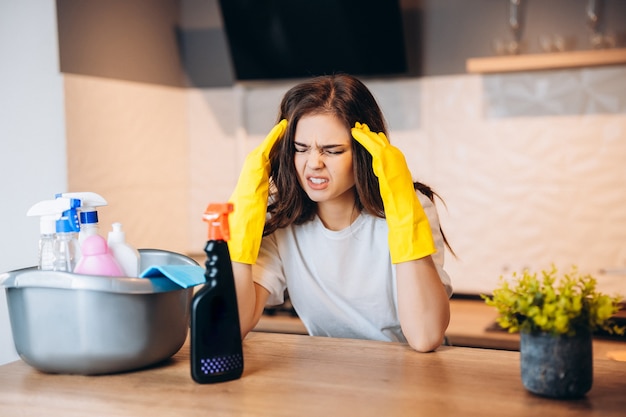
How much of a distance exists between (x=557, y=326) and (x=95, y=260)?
2.49ft

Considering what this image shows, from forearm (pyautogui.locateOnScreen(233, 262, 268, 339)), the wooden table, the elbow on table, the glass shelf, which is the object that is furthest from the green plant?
the glass shelf

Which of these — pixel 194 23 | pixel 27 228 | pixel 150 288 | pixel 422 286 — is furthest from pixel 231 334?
pixel 194 23

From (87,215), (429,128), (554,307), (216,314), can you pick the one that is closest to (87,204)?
(87,215)

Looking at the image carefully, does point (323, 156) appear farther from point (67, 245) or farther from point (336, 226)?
point (67, 245)

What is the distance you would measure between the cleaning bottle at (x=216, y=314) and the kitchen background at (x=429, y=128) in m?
1.38

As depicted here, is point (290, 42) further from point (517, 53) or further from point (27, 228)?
point (27, 228)

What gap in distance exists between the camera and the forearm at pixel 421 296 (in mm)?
1470

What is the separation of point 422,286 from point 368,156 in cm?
34

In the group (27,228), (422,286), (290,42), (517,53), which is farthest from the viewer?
(290,42)

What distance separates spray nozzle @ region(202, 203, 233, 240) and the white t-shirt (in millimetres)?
499

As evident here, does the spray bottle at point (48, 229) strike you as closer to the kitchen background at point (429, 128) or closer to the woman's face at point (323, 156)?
the woman's face at point (323, 156)

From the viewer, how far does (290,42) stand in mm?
2836

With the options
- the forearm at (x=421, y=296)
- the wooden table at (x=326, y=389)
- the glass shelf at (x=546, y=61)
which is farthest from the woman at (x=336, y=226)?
the glass shelf at (x=546, y=61)

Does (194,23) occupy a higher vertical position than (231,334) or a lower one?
higher
